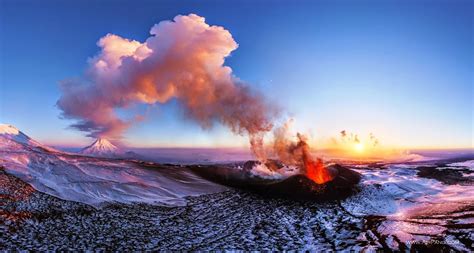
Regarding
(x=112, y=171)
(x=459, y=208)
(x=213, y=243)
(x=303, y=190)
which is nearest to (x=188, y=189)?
(x=112, y=171)

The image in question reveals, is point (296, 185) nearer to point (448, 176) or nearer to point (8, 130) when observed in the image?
point (448, 176)

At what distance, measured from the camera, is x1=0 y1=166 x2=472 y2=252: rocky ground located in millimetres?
22156

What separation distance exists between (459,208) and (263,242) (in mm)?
26160

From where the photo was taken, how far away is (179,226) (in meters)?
29.1

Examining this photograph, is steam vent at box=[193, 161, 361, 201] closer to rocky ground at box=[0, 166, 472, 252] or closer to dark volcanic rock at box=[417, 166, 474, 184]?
rocky ground at box=[0, 166, 472, 252]

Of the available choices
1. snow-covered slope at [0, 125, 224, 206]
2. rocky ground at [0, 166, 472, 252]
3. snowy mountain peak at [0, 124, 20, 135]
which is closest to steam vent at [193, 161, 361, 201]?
snow-covered slope at [0, 125, 224, 206]

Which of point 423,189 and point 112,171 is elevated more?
point 112,171

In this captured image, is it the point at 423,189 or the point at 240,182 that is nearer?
the point at 423,189

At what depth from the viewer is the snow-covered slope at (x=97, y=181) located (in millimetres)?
38312

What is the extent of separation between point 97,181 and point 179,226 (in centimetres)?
2443

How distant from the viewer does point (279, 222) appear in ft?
101

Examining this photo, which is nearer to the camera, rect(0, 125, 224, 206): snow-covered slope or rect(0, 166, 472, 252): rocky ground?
rect(0, 166, 472, 252): rocky ground

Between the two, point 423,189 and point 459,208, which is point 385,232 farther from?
point 423,189

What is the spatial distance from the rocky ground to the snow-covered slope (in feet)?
9.33
